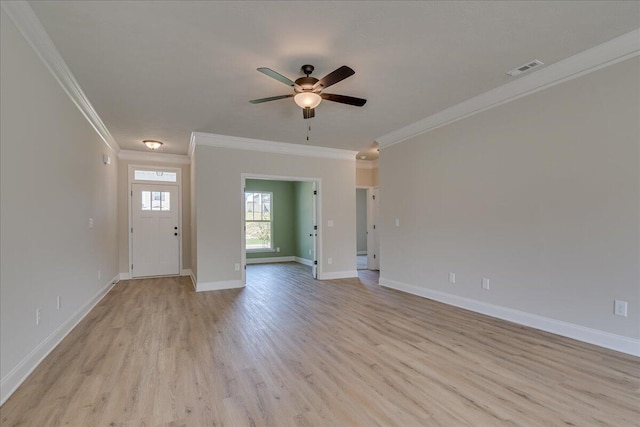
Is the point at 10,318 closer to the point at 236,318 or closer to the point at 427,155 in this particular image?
the point at 236,318

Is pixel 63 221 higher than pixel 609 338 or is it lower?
higher

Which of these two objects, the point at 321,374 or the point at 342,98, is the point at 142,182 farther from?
the point at 321,374

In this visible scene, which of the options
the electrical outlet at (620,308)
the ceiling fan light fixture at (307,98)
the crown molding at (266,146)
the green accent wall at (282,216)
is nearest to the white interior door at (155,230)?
the crown molding at (266,146)

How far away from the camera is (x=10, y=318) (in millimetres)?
2113

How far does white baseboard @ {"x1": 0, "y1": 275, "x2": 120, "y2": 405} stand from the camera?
2070 millimetres

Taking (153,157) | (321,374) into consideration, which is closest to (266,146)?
(153,157)

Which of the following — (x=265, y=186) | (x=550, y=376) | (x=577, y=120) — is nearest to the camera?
(x=550, y=376)

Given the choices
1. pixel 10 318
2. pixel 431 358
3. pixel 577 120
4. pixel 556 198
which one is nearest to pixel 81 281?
pixel 10 318

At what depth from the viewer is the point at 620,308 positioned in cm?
275

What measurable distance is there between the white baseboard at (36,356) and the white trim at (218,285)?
5.27 feet

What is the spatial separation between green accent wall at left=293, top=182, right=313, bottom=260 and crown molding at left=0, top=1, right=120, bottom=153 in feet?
17.2

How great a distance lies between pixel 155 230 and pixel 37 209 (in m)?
4.46

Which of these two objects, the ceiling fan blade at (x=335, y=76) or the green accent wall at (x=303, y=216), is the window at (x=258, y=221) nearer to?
the green accent wall at (x=303, y=216)

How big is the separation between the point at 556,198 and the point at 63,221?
5.03 metres
